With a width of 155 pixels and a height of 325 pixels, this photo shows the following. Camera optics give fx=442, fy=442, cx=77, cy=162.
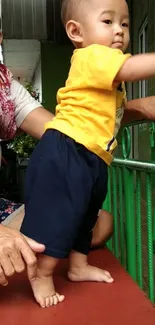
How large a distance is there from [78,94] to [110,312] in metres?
0.52

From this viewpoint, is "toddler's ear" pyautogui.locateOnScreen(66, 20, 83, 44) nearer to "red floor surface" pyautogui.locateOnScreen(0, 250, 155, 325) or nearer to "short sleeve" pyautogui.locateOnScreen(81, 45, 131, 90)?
"short sleeve" pyautogui.locateOnScreen(81, 45, 131, 90)

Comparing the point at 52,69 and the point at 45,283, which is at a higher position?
the point at 45,283

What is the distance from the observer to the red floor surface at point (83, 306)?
94 centimetres

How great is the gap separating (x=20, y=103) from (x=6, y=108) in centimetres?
7

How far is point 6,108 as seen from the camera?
1480 mm

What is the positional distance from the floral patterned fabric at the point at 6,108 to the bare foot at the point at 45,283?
601 mm

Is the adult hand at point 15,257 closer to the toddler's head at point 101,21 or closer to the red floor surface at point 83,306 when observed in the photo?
the red floor surface at point 83,306

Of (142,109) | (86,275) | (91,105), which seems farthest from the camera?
(142,109)

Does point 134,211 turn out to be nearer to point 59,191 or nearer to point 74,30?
point 59,191

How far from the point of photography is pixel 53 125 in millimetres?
1090

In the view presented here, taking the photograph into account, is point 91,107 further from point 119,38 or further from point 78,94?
point 119,38

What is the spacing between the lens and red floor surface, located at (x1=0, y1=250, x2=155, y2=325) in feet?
3.09

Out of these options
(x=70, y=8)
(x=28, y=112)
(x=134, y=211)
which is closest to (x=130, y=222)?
(x=134, y=211)

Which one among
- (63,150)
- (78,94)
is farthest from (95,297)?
(78,94)
